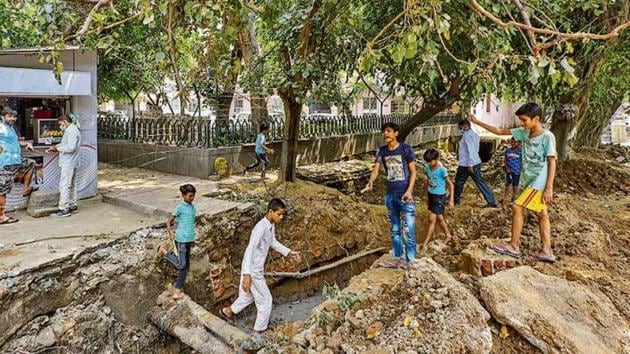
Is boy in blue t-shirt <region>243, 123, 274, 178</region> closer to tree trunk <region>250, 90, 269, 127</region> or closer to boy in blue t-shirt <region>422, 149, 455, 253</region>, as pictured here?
tree trunk <region>250, 90, 269, 127</region>

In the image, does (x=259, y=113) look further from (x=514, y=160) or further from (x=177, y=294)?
(x=177, y=294)

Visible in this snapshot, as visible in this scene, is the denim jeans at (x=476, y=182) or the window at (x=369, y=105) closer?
the denim jeans at (x=476, y=182)

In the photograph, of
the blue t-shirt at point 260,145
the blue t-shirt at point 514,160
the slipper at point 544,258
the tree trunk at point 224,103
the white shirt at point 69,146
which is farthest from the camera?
the tree trunk at point 224,103

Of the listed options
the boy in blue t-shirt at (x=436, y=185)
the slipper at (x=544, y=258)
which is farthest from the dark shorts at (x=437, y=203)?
the slipper at (x=544, y=258)

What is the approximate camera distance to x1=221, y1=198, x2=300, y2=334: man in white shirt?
16.7 ft

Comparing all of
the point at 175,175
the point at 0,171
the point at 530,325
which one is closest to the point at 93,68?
the point at 0,171

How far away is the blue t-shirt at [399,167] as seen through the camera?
17.3ft

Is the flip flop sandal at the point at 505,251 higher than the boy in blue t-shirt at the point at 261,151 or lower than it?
lower

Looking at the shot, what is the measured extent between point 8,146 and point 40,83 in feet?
3.31

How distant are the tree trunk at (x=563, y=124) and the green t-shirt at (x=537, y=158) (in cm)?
635

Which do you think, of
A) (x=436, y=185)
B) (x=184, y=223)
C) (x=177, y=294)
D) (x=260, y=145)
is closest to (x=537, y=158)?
(x=436, y=185)

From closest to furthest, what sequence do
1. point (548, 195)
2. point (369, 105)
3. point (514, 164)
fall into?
1. point (548, 195)
2. point (514, 164)
3. point (369, 105)

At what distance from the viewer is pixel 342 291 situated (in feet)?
15.4

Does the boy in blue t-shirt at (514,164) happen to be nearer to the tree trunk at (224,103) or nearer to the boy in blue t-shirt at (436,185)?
the boy in blue t-shirt at (436,185)
